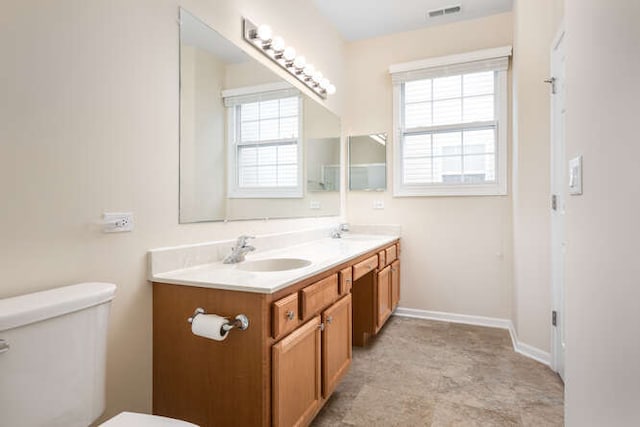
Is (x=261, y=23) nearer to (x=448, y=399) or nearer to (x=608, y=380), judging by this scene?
(x=608, y=380)

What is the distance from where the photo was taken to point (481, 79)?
Answer: 3127 mm

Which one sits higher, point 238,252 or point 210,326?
point 238,252

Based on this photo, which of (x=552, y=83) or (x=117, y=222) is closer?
(x=117, y=222)

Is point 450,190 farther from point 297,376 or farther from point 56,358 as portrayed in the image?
point 56,358

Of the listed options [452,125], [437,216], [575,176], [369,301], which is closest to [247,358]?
[575,176]

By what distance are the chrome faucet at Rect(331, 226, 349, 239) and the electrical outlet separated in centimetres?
197

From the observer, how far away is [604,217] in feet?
2.85

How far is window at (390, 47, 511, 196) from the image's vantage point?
3.06 metres

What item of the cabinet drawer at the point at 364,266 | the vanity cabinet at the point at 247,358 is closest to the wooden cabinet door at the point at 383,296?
the cabinet drawer at the point at 364,266

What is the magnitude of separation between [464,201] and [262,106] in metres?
2.06

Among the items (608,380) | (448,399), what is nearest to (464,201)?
(448,399)

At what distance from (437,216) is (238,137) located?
6.91 feet

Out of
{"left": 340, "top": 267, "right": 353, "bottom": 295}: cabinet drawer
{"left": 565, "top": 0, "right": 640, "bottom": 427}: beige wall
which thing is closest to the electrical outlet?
{"left": 340, "top": 267, "right": 353, "bottom": 295}: cabinet drawer

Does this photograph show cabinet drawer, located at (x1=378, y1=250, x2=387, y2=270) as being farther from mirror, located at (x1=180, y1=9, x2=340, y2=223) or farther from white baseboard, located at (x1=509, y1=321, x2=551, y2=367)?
white baseboard, located at (x1=509, y1=321, x2=551, y2=367)
